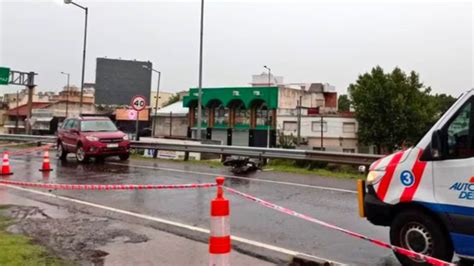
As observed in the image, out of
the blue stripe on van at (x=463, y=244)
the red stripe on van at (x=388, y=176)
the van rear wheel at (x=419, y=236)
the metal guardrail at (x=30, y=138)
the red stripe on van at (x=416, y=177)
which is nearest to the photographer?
the blue stripe on van at (x=463, y=244)

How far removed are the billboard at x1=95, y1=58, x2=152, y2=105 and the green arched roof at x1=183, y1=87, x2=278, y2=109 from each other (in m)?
9.88

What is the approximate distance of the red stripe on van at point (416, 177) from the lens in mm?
5117

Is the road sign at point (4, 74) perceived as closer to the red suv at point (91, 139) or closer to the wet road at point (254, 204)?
the red suv at point (91, 139)

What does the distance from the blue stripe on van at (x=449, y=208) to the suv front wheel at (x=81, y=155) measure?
1489cm

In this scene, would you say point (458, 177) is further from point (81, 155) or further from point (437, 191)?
point (81, 155)

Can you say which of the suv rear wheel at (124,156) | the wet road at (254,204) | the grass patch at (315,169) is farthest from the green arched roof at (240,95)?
the wet road at (254,204)

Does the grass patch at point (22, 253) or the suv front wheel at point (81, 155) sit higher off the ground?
the suv front wheel at point (81, 155)

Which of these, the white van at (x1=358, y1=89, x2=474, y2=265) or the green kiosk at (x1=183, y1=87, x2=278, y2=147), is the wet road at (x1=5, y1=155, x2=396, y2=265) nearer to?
the white van at (x1=358, y1=89, x2=474, y2=265)

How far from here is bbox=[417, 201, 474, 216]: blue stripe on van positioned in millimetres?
4757

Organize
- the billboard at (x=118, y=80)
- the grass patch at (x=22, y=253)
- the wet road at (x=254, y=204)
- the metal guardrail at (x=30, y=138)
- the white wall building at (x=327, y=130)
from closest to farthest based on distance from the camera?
the grass patch at (x=22, y=253)
the wet road at (x=254, y=204)
the metal guardrail at (x=30, y=138)
the white wall building at (x=327, y=130)
the billboard at (x=118, y=80)

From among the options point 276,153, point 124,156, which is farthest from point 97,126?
point 276,153

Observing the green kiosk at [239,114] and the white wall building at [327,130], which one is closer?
the green kiosk at [239,114]

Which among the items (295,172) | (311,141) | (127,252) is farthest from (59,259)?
(311,141)

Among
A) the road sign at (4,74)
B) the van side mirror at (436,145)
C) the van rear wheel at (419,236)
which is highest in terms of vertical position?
the road sign at (4,74)
